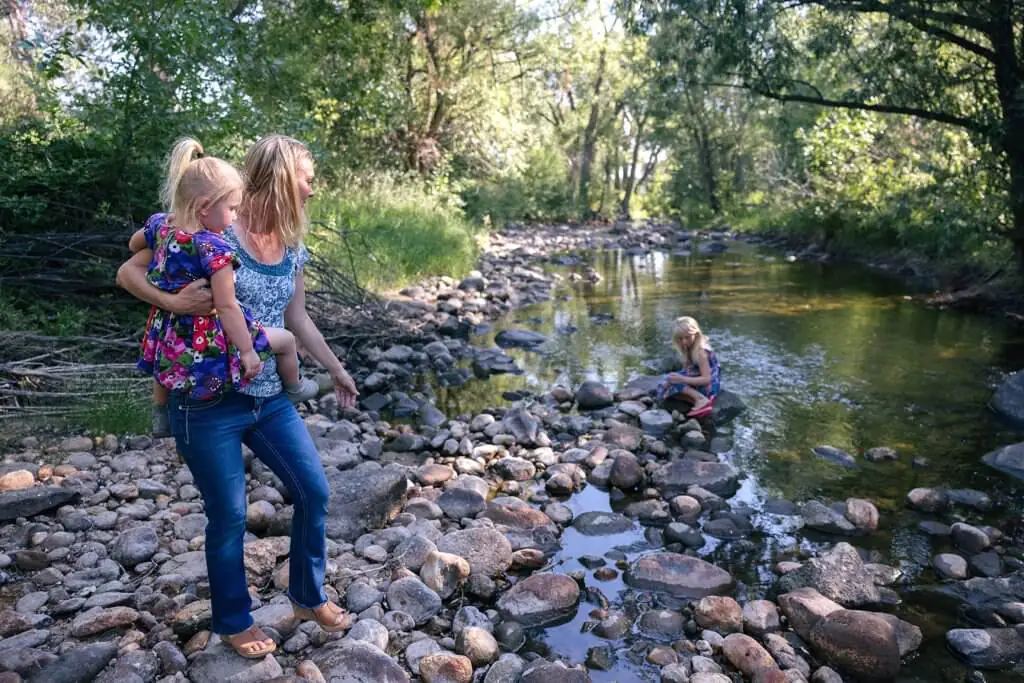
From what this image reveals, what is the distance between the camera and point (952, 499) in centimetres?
540

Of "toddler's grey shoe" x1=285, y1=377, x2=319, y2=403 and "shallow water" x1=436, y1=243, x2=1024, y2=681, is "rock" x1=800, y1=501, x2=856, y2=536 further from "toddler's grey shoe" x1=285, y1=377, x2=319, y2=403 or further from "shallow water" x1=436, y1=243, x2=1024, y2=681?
"toddler's grey shoe" x1=285, y1=377, x2=319, y2=403

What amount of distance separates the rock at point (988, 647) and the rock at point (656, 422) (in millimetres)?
3363

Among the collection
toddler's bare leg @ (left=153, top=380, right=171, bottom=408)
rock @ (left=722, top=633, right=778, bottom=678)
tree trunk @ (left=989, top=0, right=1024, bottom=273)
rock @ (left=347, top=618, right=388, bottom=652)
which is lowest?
rock @ (left=722, top=633, right=778, bottom=678)

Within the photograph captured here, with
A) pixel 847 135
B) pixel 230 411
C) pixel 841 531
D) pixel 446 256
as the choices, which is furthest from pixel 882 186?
pixel 230 411

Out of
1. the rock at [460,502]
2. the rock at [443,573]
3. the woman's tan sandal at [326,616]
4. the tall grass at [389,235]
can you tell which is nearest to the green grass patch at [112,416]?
the rock at [460,502]

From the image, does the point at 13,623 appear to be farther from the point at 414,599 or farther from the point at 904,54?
the point at 904,54

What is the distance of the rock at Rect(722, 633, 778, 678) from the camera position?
3453 millimetres

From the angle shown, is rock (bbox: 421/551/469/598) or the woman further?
rock (bbox: 421/551/469/598)

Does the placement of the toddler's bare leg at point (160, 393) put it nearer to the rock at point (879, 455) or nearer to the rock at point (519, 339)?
the rock at point (879, 455)

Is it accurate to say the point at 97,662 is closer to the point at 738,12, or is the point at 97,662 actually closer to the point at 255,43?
the point at 255,43

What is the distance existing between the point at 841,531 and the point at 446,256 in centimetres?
1044

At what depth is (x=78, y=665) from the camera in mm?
2953

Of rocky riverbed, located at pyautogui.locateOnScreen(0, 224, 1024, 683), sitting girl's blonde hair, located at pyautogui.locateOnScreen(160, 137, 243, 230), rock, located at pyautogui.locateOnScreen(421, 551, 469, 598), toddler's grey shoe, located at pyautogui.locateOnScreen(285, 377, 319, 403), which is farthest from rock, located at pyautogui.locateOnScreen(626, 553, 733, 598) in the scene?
sitting girl's blonde hair, located at pyautogui.locateOnScreen(160, 137, 243, 230)

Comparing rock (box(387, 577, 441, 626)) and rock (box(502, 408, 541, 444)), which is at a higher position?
rock (box(502, 408, 541, 444))
